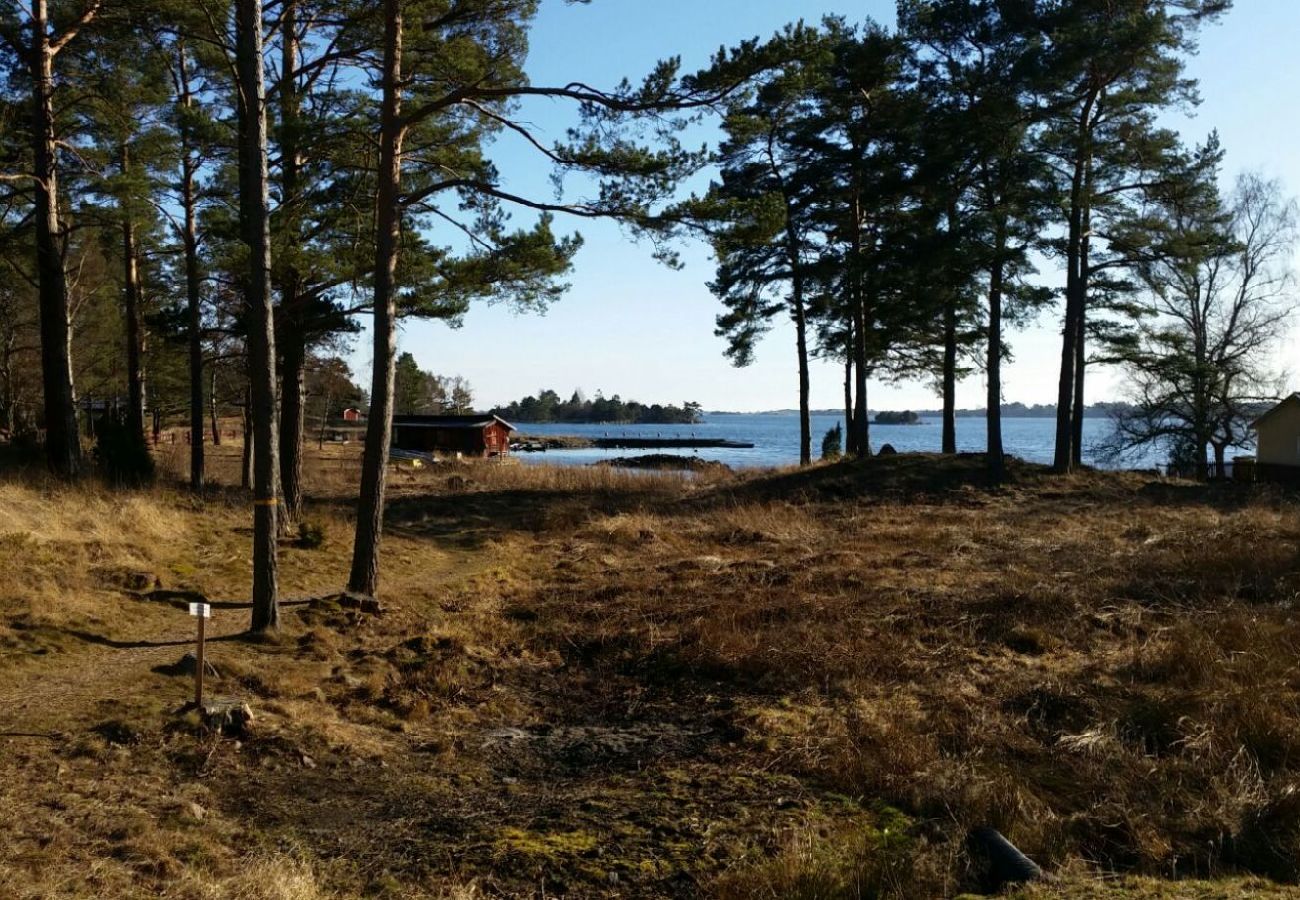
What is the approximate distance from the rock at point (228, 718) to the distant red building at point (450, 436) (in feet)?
168

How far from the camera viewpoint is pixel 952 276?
24688 millimetres

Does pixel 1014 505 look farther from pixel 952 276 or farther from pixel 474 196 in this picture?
pixel 474 196

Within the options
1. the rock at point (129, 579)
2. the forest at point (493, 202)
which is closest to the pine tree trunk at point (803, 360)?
the forest at point (493, 202)

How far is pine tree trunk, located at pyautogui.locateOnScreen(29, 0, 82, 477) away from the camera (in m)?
14.2

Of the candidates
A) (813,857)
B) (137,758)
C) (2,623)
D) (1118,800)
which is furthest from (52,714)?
(1118,800)

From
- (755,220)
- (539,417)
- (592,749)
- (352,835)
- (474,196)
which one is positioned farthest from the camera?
(539,417)

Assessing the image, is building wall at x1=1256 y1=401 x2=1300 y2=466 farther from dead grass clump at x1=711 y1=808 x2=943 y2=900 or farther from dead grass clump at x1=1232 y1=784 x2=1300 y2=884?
dead grass clump at x1=711 y1=808 x2=943 y2=900

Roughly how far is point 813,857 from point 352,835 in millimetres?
2546

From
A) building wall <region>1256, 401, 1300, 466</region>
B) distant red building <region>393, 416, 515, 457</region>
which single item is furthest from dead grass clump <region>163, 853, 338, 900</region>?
distant red building <region>393, 416, 515, 457</region>

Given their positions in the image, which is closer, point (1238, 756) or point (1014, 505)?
point (1238, 756)

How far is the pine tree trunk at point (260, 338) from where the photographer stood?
8734mm

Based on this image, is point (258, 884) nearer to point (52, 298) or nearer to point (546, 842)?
point (546, 842)

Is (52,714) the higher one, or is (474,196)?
(474,196)

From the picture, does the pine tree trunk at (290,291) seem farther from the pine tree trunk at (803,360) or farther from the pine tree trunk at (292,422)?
the pine tree trunk at (803,360)
